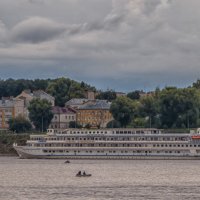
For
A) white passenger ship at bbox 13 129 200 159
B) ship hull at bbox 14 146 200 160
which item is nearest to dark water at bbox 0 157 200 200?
ship hull at bbox 14 146 200 160

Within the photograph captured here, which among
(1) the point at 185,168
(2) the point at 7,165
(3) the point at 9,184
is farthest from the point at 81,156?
(3) the point at 9,184

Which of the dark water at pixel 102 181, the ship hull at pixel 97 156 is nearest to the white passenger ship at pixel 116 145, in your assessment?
the ship hull at pixel 97 156

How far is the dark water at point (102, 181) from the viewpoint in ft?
330

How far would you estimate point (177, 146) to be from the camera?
179625mm

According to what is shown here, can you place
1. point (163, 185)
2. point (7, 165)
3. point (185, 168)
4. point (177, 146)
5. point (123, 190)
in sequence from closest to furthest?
point (123, 190) < point (163, 185) < point (185, 168) < point (7, 165) < point (177, 146)

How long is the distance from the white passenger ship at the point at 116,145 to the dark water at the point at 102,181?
13.8m

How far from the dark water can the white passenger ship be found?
45.2 ft

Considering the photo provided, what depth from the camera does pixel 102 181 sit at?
120 meters

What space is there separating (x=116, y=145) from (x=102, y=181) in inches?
2441

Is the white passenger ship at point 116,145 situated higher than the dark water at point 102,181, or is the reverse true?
the white passenger ship at point 116,145

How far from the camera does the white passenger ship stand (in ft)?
591

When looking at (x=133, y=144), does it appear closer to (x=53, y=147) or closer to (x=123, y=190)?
(x=53, y=147)

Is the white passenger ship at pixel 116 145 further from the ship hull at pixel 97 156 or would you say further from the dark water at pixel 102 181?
the dark water at pixel 102 181

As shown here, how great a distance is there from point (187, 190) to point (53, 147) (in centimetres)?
8004
